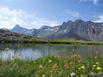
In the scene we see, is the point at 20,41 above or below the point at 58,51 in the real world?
above

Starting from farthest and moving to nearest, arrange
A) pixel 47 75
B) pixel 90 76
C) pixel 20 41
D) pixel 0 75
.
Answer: pixel 20 41 → pixel 47 75 → pixel 0 75 → pixel 90 76

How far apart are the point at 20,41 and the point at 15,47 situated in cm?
80

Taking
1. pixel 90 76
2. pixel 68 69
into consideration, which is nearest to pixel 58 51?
pixel 68 69

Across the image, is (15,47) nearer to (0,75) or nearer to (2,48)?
(2,48)

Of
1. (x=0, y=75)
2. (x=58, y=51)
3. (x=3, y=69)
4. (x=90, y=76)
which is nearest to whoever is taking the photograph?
(x=90, y=76)

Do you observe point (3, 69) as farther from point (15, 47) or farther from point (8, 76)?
point (15, 47)

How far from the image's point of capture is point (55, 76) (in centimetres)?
394

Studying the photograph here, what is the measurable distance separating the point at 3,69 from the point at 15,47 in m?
2.55

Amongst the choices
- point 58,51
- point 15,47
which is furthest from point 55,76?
point 58,51

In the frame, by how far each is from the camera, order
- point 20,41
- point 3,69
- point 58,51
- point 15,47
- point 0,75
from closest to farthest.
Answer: point 0,75, point 3,69, point 20,41, point 15,47, point 58,51

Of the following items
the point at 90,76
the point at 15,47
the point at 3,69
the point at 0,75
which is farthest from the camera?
the point at 15,47

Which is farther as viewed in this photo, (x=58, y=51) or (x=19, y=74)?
(x=58, y=51)

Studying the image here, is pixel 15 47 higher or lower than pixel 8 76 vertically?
higher

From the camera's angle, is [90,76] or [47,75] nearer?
[90,76]
